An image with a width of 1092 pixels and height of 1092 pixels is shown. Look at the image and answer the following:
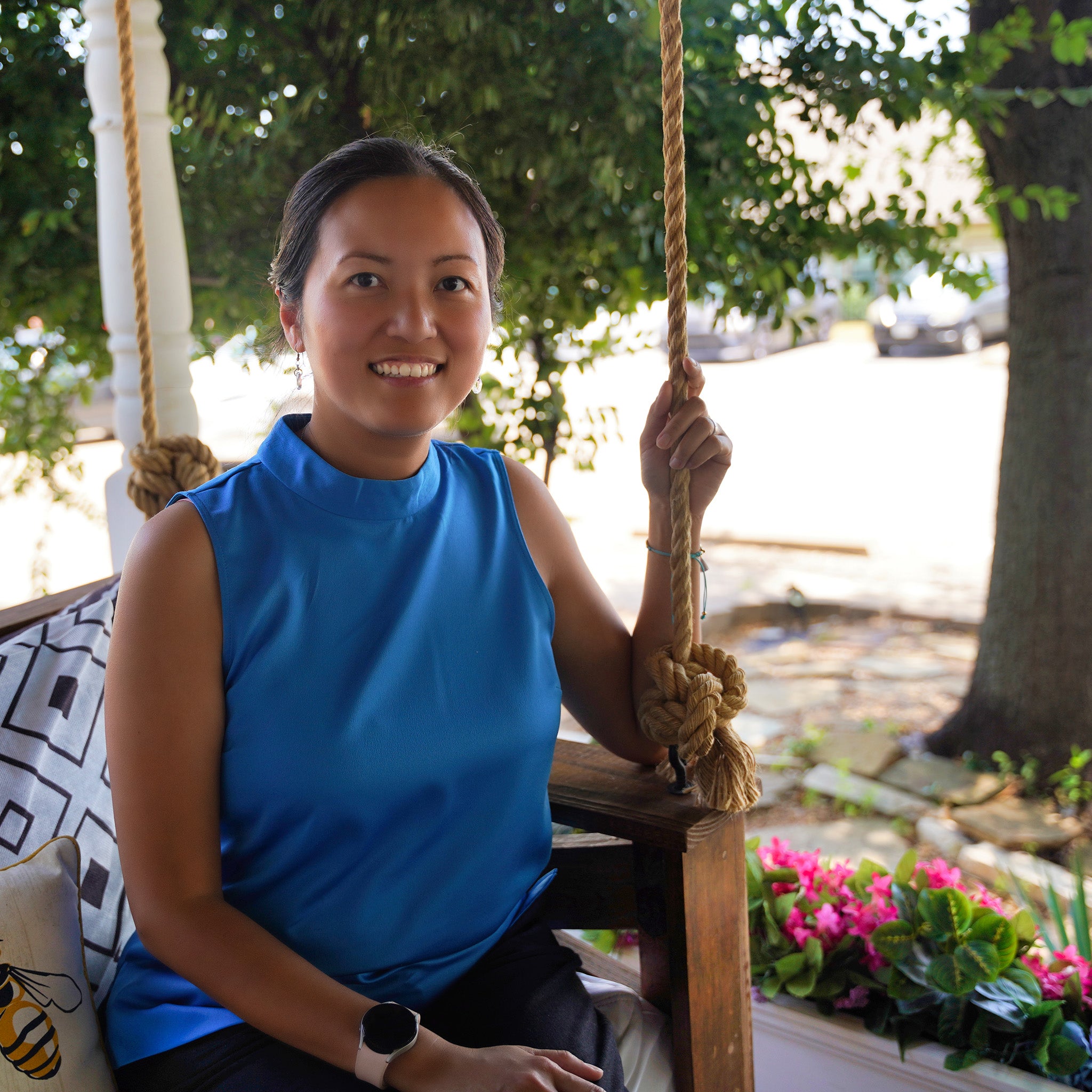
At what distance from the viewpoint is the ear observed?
1302mm

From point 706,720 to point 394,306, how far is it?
0.59m

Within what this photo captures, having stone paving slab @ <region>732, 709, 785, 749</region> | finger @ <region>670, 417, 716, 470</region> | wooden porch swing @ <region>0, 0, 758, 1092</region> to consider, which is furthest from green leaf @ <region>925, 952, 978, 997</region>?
stone paving slab @ <region>732, 709, 785, 749</region>

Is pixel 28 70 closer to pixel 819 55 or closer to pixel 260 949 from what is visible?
pixel 819 55

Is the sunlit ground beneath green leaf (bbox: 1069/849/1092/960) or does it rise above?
above

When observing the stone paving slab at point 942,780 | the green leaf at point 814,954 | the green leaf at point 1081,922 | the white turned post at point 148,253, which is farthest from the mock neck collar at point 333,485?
the stone paving slab at point 942,780

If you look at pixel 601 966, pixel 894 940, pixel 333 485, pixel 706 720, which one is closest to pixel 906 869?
pixel 894 940

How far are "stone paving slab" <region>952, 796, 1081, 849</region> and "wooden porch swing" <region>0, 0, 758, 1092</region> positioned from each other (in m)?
2.04

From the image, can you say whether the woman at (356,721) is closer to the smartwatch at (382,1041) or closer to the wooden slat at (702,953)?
the smartwatch at (382,1041)

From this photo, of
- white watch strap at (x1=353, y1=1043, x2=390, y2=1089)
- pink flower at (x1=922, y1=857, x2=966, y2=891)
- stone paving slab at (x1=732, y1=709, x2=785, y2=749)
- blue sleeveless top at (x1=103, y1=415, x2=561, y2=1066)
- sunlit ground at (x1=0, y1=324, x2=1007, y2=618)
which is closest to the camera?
white watch strap at (x1=353, y1=1043, x2=390, y2=1089)

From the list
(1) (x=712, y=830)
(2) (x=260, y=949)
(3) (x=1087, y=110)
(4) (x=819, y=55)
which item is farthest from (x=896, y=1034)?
(3) (x=1087, y=110)

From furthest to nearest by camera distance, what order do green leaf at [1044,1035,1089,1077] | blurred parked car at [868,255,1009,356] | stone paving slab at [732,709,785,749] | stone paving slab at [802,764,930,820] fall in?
blurred parked car at [868,255,1009,356] → stone paving slab at [732,709,785,749] → stone paving slab at [802,764,930,820] → green leaf at [1044,1035,1089,1077]

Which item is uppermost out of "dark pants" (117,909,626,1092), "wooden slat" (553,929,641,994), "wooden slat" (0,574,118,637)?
"wooden slat" (0,574,118,637)

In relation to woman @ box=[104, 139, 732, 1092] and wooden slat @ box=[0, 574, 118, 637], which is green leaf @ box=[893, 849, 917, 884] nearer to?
woman @ box=[104, 139, 732, 1092]

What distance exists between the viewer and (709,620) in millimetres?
4992
